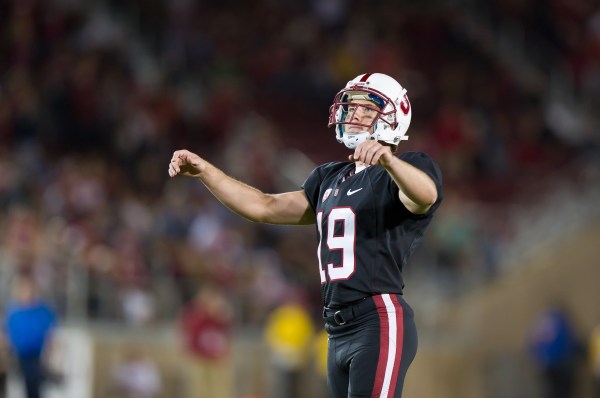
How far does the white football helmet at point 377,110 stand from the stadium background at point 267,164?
726 cm

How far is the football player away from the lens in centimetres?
504

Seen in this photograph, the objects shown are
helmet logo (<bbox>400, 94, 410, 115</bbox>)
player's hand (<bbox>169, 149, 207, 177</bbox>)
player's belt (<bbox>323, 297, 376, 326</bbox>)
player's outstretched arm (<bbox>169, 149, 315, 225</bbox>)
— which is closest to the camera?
player's belt (<bbox>323, 297, 376, 326</bbox>)

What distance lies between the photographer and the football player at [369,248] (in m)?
5.04

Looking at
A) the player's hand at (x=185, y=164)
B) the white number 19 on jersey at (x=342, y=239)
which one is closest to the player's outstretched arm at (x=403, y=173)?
the white number 19 on jersey at (x=342, y=239)

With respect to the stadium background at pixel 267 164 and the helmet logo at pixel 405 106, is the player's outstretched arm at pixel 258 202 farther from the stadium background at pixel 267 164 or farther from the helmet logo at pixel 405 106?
the stadium background at pixel 267 164

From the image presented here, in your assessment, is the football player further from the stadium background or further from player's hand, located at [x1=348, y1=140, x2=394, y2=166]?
the stadium background

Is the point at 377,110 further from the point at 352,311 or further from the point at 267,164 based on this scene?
the point at 267,164

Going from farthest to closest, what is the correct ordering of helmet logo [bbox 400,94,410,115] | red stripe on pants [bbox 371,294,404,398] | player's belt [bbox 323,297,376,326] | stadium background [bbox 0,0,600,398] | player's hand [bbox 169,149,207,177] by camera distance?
stadium background [bbox 0,0,600,398], player's hand [bbox 169,149,207,177], helmet logo [bbox 400,94,410,115], player's belt [bbox 323,297,376,326], red stripe on pants [bbox 371,294,404,398]

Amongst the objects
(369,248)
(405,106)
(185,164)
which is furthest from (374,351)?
(185,164)

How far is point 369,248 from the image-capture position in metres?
5.14

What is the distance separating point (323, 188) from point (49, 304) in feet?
24.0

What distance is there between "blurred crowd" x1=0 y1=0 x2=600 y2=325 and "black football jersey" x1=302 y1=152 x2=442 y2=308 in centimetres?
724

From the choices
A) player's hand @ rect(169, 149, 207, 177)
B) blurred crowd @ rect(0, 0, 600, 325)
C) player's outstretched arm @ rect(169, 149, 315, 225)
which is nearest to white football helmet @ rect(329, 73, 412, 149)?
player's outstretched arm @ rect(169, 149, 315, 225)

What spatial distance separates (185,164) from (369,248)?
3.02ft
